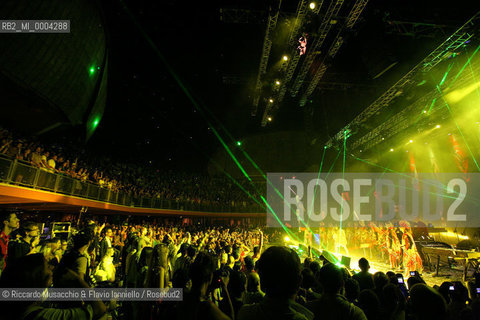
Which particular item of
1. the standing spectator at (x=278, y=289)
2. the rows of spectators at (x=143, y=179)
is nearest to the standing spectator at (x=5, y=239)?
the rows of spectators at (x=143, y=179)

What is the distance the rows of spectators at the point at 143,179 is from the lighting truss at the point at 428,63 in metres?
17.0

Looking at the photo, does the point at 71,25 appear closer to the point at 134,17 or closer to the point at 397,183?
the point at 134,17

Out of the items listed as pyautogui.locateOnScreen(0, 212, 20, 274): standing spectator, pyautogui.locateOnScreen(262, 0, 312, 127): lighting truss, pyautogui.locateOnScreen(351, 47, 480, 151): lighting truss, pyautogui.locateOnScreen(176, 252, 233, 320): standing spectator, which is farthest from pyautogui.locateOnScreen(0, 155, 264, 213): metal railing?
pyautogui.locateOnScreen(351, 47, 480, 151): lighting truss

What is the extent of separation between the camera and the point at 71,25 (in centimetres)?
1378

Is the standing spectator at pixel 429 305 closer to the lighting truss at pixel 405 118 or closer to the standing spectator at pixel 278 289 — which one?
the standing spectator at pixel 278 289

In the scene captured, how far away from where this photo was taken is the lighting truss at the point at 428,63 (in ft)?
23.0

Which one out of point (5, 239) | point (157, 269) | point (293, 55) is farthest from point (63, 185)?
point (293, 55)

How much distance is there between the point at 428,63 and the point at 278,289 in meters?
11.0

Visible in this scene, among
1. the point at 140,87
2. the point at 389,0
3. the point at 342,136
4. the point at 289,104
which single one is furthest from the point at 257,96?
the point at 140,87

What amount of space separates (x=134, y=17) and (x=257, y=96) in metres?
7.69

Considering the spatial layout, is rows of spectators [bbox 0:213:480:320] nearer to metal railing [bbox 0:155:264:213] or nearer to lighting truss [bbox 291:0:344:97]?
metal railing [bbox 0:155:264:213]

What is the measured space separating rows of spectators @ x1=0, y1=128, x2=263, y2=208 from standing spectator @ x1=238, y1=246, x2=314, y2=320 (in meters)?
13.0

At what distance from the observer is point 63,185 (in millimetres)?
11117

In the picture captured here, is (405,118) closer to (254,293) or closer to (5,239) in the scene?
(254,293)
